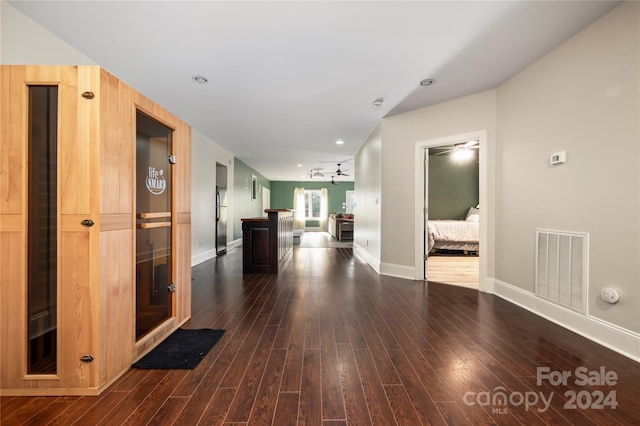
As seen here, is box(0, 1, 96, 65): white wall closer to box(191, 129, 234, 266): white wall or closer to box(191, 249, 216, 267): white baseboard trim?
box(191, 129, 234, 266): white wall

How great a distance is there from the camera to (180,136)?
241 cm

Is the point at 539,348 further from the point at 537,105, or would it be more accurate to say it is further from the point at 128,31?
the point at 128,31

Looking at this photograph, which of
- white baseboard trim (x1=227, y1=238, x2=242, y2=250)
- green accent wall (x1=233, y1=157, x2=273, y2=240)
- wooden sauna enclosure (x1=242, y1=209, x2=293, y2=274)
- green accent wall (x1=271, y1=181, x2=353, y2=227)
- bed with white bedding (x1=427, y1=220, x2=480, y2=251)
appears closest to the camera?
wooden sauna enclosure (x1=242, y1=209, x2=293, y2=274)

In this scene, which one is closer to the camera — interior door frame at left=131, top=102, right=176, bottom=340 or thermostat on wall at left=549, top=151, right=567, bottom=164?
interior door frame at left=131, top=102, right=176, bottom=340

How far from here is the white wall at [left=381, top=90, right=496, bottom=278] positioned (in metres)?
3.54

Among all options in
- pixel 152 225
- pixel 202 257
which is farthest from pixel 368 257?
pixel 152 225

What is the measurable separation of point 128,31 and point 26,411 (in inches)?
108

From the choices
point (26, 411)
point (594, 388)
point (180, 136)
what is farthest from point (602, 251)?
point (26, 411)

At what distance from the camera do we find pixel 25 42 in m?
2.10

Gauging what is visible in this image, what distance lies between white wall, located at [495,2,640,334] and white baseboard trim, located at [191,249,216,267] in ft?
17.4

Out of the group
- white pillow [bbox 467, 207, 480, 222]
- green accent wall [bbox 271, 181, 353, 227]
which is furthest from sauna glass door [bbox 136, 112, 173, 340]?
Result: green accent wall [bbox 271, 181, 353, 227]

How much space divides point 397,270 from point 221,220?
4.59 meters

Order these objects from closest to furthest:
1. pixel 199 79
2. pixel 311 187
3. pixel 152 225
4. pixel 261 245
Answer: pixel 152 225
pixel 199 79
pixel 261 245
pixel 311 187

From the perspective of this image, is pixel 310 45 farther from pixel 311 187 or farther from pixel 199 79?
pixel 311 187
